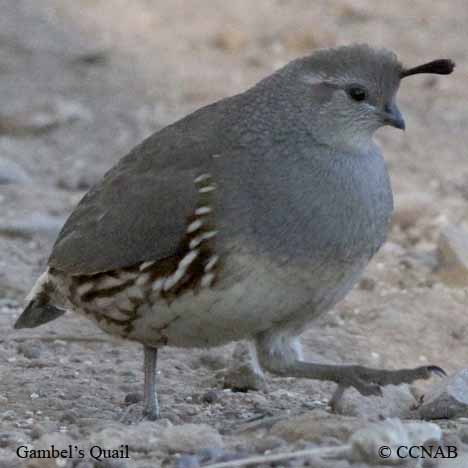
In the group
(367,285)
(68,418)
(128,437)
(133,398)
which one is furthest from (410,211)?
(128,437)

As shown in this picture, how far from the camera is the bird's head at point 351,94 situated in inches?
265

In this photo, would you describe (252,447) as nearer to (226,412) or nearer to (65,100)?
(226,412)

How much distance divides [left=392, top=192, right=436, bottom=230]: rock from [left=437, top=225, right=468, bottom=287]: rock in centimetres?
84

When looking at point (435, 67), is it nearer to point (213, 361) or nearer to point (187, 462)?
point (213, 361)

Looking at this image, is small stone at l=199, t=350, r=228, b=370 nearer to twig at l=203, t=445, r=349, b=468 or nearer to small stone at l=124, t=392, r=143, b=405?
small stone at l=124, t=392, r=143, b=405

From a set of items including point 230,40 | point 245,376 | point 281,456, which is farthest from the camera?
point 230,40

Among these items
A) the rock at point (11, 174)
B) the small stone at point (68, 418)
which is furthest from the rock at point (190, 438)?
the rock at point (11, 174)

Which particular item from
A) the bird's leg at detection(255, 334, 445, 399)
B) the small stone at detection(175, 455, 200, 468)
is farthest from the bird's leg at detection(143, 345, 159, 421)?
the small stone at detection(175, 455, 200, 468)

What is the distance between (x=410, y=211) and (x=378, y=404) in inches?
150

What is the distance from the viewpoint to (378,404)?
6809 millimetres

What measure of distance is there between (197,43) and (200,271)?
902 centimetres

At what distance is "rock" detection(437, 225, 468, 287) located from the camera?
935 cm

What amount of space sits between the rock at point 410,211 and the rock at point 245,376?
329 cm

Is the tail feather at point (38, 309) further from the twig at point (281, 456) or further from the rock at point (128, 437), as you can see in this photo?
the twig at point (281, 456)
